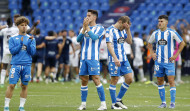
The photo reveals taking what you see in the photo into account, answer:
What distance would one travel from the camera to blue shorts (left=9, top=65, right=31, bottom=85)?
8617mm

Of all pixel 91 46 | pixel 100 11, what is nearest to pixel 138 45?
pixel 100 11

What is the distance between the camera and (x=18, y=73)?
8.69 m

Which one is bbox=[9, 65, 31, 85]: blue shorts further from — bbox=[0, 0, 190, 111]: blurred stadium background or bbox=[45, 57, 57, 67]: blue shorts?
bbox=[0, 0, 190, 111]: blurred stadium background

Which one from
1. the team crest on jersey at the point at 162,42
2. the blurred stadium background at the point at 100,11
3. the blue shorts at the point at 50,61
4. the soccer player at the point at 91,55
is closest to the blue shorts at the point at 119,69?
the soccer player at the point at 91,55

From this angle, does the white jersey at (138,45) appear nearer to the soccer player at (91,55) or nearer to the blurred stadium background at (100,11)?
the blurred stadium background at (100,11)

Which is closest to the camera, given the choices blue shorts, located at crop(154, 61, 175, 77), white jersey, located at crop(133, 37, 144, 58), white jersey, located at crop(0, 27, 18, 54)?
blue shorts, located at crop(154, 61, 175, 77)

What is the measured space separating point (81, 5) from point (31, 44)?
22024mm

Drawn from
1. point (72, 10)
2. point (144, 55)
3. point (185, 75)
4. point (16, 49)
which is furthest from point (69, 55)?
point (16, 49)

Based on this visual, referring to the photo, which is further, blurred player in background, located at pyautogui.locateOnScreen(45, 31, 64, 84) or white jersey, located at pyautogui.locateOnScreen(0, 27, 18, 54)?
blurred player in background, located at pyautogui.locateOnScreen(45, 31, 64, 84)

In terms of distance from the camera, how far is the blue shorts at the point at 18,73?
28.3 ft

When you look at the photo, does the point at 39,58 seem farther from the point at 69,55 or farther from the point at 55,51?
the point at 69,55

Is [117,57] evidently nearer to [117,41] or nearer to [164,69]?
[117,41]

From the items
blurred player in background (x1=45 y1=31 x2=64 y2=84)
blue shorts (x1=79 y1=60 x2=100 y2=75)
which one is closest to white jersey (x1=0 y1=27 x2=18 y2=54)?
blurred player in background (x1=45 y1=31 x2=64 y2=84)

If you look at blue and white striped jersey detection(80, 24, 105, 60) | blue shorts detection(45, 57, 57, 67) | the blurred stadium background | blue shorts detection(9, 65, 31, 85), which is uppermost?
the blurred stadium background
